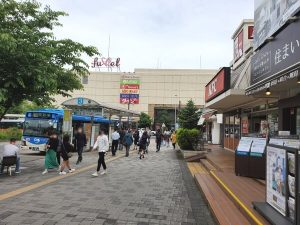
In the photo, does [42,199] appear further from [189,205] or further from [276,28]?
[276,28]

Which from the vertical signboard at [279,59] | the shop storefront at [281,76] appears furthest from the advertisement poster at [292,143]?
the vertical signboard at [279,59]

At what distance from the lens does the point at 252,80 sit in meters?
13.6

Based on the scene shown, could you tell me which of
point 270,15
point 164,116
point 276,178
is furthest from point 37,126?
point 164,116

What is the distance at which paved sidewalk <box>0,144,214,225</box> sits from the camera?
7.16m

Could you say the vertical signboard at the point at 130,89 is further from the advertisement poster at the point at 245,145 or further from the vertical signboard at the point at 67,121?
the advertisement poster at the point at 245,145

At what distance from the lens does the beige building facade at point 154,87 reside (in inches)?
3580

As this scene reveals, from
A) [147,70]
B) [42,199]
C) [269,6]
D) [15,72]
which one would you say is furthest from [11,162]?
[147,70]

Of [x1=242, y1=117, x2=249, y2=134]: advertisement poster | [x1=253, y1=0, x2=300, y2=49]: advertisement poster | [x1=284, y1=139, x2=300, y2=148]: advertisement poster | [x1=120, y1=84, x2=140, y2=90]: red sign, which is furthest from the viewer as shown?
[x1=120, y1=84, x2=140, y2=90]: red sign

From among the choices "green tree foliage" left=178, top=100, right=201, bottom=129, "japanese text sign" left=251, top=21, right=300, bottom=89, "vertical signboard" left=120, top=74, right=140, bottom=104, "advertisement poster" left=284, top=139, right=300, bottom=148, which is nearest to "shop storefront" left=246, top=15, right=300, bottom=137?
"japanese text sign" left=251, top=21, right=300, bottom=89

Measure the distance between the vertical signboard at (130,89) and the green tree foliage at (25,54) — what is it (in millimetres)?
72533

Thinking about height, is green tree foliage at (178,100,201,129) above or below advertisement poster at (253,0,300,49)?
below

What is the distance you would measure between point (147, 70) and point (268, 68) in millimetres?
81915

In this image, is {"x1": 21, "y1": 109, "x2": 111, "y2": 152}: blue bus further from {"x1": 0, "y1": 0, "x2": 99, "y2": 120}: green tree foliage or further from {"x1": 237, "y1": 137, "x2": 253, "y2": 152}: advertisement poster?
{"x1": 237, "y1": 137, "x2": 253, "y2": 152}: advertisement poster

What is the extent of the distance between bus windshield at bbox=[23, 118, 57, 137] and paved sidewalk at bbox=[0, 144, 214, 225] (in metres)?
10.5
